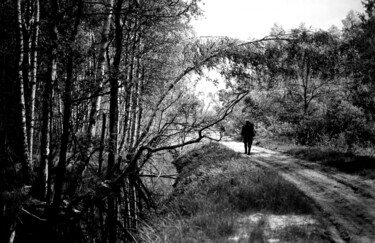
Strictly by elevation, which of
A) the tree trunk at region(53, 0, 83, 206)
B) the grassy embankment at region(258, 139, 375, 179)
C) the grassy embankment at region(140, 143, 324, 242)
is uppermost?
the tree trunk at region(53, 0, 83, 206)

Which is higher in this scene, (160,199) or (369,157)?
(369,157)

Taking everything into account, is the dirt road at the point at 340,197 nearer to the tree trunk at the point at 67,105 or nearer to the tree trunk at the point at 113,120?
the tree trunk at the point at 113,120

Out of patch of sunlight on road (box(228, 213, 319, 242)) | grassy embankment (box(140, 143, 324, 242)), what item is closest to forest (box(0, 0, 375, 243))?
grassy embankment (box(140, 143, 324, 242))

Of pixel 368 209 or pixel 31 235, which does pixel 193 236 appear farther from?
A: pixel 368 209

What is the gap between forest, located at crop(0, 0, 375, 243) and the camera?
5.77 meters

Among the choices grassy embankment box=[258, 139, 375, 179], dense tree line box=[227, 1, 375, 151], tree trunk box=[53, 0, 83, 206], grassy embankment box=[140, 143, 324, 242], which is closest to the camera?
tree trunk box=[53, 0, 83, 206]

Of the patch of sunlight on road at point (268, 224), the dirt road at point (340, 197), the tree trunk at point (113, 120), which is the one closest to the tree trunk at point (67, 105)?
the tree trunk at point (113, 120)

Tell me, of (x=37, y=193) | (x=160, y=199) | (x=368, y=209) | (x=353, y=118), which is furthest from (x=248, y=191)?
(x=353, y=118)

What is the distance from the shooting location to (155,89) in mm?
9789

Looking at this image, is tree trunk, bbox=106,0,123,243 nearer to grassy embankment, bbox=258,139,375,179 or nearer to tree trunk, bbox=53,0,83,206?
tree trunk, bbox=53,0,83,206

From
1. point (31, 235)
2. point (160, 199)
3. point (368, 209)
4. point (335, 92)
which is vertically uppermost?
point (335, 92)

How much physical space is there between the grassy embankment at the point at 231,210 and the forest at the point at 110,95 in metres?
0.88

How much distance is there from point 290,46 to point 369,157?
5792 mm

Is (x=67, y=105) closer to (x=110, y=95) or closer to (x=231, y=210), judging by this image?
(x=110, y=95)
